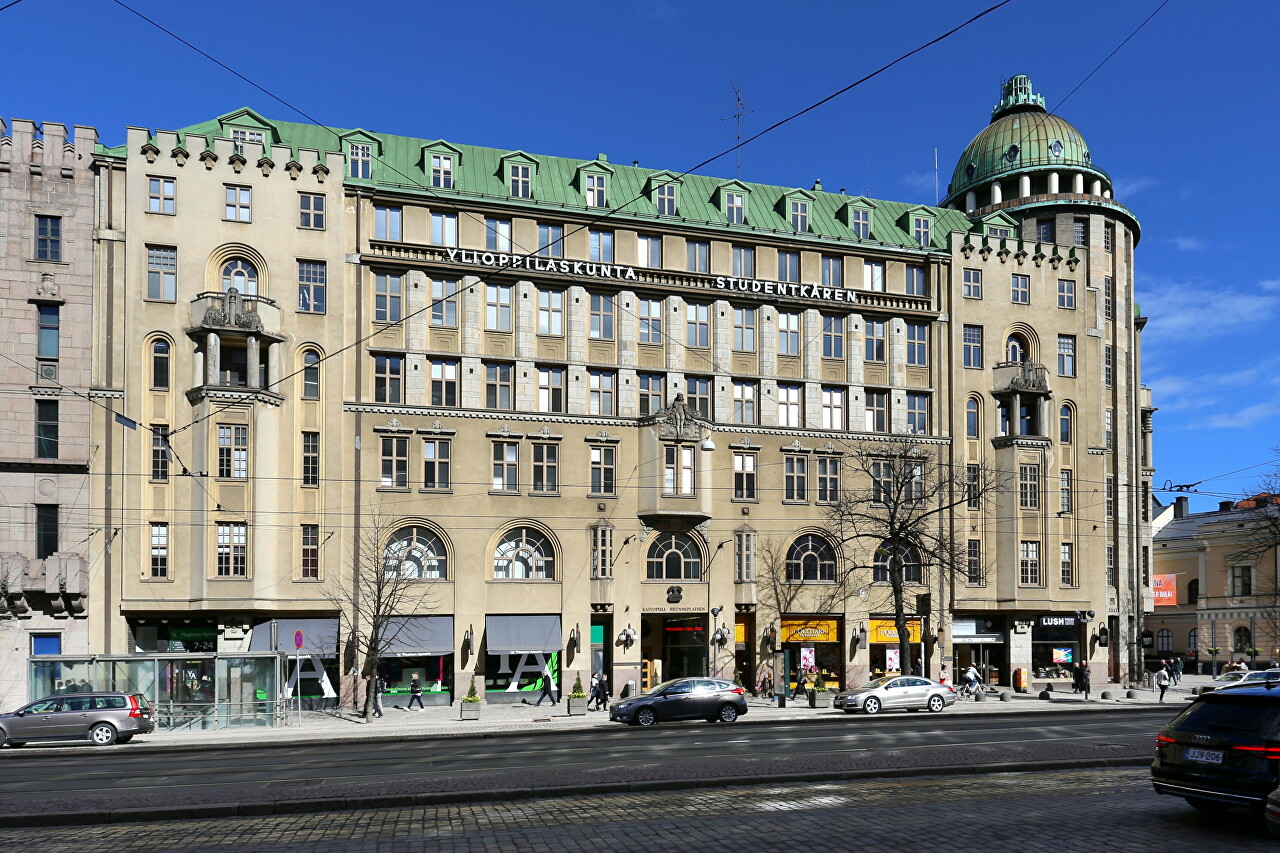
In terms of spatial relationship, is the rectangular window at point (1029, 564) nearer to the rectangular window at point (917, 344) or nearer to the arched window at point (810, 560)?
the arched window at point (810, 560)

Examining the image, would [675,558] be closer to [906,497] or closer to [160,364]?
[906,497]

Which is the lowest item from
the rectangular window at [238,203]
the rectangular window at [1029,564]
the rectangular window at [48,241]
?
the rectangular window at [1029,564]

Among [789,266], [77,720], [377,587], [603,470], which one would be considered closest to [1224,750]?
[77,720]

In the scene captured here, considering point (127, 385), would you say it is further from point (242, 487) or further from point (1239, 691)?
point (1239, 691)

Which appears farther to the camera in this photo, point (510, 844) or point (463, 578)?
point (463, 578)

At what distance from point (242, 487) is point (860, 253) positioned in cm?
3093

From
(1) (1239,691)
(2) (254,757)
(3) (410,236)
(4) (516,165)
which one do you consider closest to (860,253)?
(4) (516,165)

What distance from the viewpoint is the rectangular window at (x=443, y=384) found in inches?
2008

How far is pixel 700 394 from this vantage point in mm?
55094

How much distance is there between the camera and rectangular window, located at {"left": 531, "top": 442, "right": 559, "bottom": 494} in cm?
5188

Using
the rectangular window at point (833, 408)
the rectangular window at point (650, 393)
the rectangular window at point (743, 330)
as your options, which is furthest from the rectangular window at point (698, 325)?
the rectangular window at point (833, 408)

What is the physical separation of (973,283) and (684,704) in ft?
101

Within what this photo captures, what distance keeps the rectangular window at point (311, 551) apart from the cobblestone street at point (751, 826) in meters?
31.6

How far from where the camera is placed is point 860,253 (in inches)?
2306
